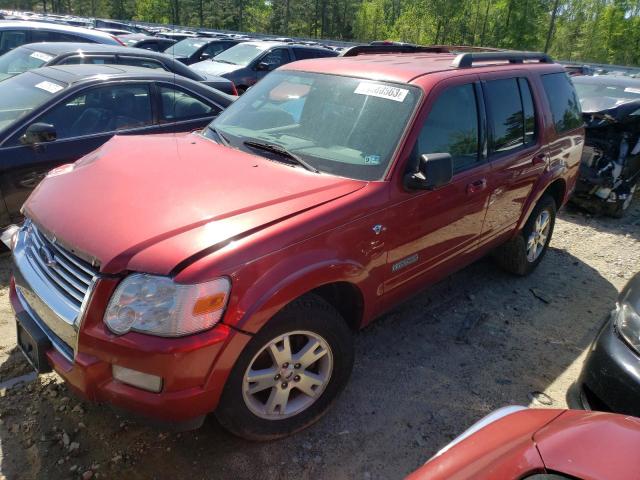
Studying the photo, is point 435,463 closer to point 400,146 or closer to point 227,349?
point 227,349

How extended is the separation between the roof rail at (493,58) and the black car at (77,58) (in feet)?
14.9

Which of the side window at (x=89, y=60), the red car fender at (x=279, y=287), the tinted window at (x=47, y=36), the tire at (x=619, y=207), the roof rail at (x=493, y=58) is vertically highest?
the roof rail at (x=493, y=58)

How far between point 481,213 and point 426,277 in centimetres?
69

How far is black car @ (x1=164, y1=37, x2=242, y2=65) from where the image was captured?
44.7 feet

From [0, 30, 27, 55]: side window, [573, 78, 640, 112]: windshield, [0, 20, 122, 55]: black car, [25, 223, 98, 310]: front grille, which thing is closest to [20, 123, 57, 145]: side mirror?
[25, 223, 98, 310]: front grille

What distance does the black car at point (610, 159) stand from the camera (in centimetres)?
667

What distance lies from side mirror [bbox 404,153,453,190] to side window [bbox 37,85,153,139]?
10.7 feet

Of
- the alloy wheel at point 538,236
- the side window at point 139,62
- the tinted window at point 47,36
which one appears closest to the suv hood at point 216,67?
the tinted window at point 47,36

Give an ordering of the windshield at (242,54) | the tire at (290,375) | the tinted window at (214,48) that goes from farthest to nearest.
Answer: the tinted window at (214,48)
the windshield at (242,54)
the tire at (290,375)

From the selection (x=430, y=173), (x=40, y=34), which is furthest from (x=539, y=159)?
(x=40, y=34)

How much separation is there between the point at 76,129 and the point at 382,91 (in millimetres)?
2990

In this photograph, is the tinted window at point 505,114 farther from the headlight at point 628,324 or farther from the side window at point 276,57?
the side window at point 276,57

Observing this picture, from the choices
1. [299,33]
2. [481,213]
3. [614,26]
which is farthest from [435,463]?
[299,33]

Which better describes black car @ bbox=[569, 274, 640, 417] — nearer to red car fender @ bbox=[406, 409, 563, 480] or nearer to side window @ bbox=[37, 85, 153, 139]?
red car fender @ bbox=[406, 409, 563, 480]
